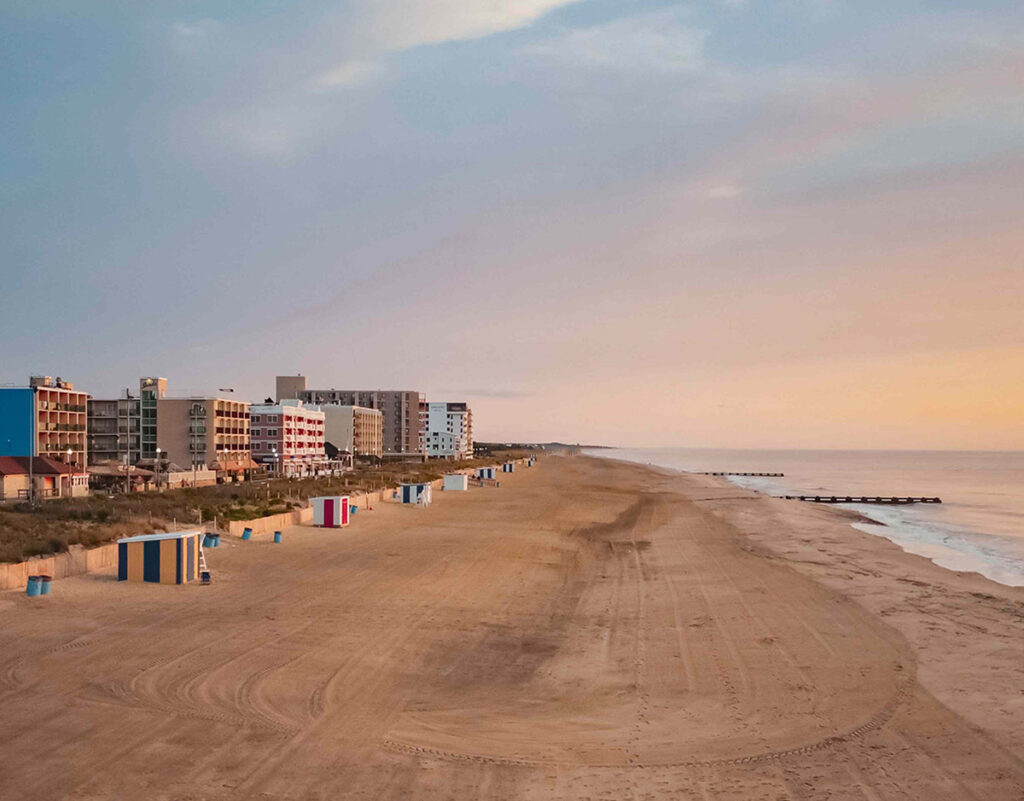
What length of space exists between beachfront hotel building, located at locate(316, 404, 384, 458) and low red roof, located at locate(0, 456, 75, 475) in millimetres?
75586

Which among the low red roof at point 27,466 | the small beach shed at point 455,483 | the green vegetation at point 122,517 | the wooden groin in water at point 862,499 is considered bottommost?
the wooden groin in water at point 862,499

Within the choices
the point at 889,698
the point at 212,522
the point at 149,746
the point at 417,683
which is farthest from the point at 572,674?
the point at 212,522

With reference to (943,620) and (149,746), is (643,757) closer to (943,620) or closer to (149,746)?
(149,746)

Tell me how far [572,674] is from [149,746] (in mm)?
7082

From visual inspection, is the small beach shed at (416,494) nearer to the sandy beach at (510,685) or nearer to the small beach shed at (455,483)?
the small beach shed at (455,483)

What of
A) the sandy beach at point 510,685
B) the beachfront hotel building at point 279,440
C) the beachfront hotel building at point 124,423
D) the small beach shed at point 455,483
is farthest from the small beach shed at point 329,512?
the beachfront hotel building at point 279,440

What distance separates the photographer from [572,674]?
1457 centimetres

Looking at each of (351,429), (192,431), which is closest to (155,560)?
(192,431)

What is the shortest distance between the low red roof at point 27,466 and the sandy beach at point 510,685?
45.9m

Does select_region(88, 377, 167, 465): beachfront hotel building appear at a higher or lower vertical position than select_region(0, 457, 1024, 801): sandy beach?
higher

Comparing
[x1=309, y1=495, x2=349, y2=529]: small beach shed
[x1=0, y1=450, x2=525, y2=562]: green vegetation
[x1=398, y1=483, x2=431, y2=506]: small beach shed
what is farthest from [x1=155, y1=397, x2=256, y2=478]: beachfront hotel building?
[x1=309, y1=495, x2=349, y2=529]: small beach shed

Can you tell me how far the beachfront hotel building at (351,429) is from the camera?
151m

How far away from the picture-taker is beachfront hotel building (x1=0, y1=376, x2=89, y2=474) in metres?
72.4

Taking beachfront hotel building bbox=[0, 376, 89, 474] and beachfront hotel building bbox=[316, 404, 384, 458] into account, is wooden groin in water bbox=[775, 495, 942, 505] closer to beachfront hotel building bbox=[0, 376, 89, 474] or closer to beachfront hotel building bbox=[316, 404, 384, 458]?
beachfront hotel building bbox=[0, 376, 89, 474]
